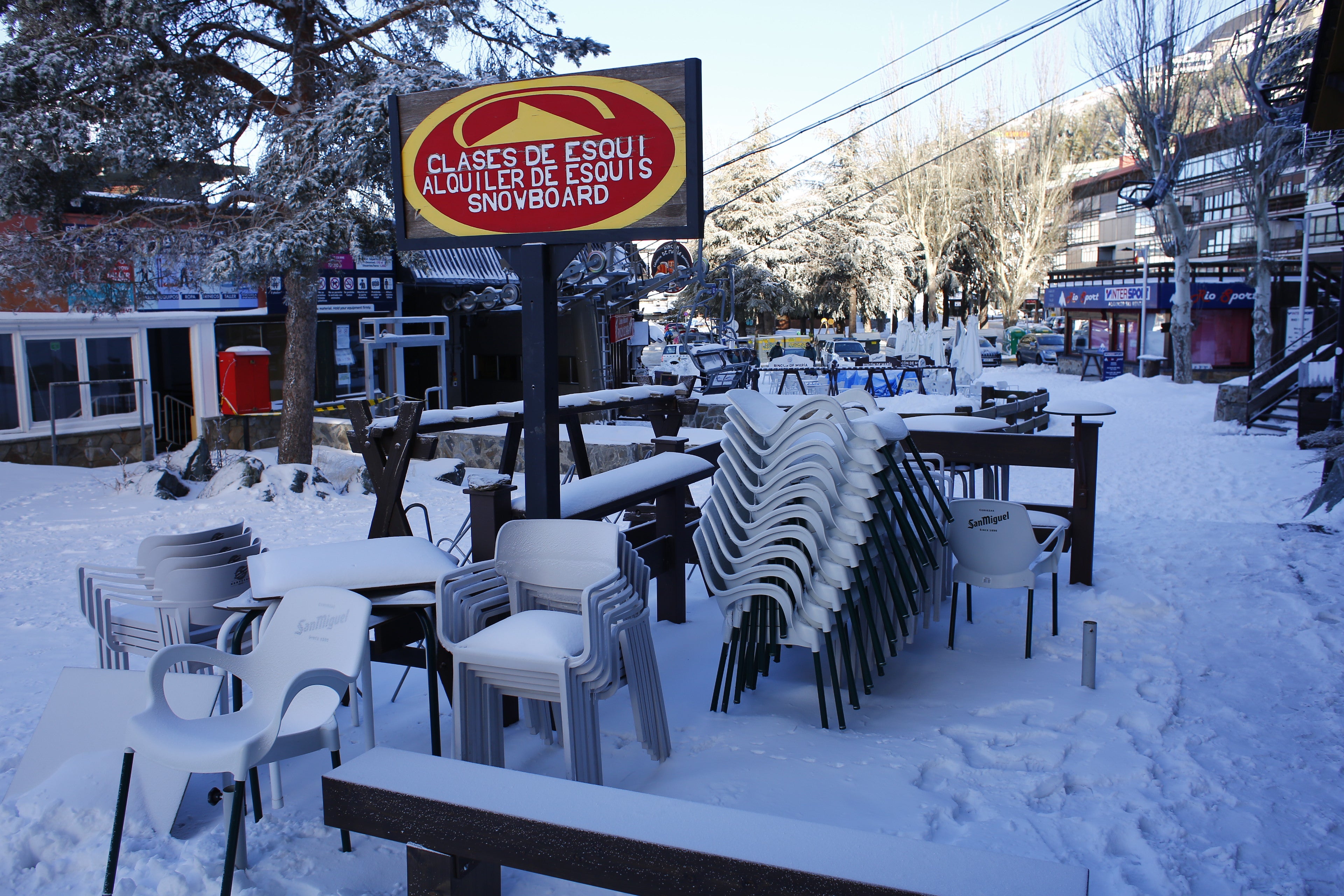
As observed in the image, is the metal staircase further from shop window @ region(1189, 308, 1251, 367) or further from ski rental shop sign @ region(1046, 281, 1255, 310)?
shop window @ region(1189, 308, 1251, 367)

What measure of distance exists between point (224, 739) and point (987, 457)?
454 centimetres

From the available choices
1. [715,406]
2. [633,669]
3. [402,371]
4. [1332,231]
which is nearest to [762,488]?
[633,669]

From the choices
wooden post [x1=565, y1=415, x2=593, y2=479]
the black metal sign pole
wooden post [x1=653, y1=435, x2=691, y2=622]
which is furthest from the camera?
wooden post [x1=565, y1=415, x2=593, y2=479]

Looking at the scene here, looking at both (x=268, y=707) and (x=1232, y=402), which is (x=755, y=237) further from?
(x=268, y=707)

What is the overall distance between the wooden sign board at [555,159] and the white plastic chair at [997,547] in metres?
1.96

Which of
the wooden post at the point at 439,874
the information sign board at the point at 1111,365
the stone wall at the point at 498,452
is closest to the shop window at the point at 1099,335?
the information sign board at the point at 1111,365

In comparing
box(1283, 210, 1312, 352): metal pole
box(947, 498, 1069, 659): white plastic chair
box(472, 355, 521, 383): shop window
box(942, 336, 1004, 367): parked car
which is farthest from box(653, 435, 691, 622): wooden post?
box(942, 336, 1004, 367): parked car

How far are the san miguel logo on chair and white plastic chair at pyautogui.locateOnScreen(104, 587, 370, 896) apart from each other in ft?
5.88

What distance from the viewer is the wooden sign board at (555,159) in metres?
3.59

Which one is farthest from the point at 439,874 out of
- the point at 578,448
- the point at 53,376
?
the point at 53,376

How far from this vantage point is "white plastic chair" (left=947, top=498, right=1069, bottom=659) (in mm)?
4297

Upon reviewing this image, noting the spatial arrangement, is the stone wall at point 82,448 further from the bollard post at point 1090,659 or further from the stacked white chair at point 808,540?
the bollard post at point 1090,659

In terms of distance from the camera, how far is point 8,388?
12273 millimetres

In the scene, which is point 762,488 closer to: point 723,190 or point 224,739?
point 224,739
